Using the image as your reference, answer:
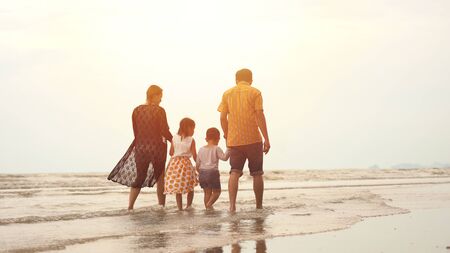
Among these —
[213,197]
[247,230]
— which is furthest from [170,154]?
[247,230]

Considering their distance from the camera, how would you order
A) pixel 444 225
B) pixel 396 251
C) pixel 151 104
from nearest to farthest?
pixel 396 251 → pixel 444 225 → pixel 151 104

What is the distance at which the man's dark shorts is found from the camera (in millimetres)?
Answer: 9617

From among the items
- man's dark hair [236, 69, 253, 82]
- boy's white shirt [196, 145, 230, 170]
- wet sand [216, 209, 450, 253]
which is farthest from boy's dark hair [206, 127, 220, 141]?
wet sand [216, 209, 450, 253]

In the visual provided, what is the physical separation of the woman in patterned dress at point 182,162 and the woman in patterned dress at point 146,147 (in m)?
0.19

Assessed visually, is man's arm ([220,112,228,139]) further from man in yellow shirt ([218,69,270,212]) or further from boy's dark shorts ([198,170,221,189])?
boy's dark shorts ([198,170,221,189])

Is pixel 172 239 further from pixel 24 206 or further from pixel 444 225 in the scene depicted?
pixel 24 206

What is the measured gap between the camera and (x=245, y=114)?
965cm

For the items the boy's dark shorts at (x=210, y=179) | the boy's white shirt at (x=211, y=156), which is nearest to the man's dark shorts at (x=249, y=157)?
the boy's white shirt at (x=211, y=156)

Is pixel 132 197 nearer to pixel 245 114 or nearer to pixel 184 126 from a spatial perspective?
pixel 184 126

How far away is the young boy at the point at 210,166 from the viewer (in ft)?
34.0

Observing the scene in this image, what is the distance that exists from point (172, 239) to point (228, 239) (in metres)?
0.56

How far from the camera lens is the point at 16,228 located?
25.9 ft

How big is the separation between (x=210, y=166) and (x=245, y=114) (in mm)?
1222

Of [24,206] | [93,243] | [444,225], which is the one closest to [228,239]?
[93,243]
